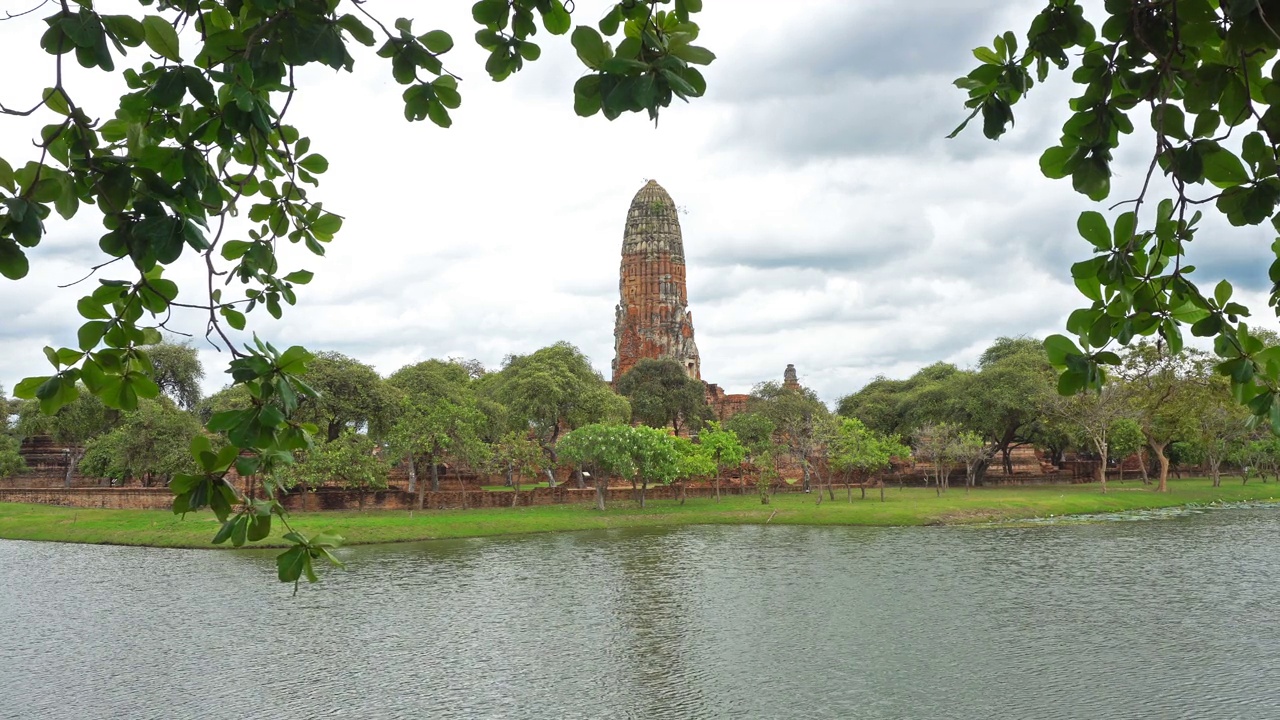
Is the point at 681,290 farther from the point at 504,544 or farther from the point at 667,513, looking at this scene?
the point at 504,544

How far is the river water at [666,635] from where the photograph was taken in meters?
11.3

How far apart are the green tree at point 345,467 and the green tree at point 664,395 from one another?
2188 centimetres

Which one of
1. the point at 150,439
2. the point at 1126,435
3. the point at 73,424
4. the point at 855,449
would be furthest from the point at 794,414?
the point at 73,424

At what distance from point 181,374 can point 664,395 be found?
28.2m

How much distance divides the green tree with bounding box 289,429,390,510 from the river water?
7908 mm

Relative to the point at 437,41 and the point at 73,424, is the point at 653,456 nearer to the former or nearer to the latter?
the point at 73,424

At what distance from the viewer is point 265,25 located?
7.62 ft

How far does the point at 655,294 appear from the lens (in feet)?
222

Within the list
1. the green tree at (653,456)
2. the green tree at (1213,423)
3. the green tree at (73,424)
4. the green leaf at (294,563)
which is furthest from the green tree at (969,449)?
the green leaf at (294,563)

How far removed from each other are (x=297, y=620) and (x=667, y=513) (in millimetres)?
20519

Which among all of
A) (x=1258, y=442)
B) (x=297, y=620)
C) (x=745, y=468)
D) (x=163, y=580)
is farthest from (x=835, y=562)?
(x=1258, y=442)

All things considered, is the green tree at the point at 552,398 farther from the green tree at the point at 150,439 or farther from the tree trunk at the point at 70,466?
the tree trunk at the point at 70,466

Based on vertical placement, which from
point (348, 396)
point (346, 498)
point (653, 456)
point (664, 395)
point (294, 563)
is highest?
point (664, 395)

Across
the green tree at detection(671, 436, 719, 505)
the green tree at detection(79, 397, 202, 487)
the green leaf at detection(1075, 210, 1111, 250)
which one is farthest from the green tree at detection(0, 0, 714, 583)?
the green tree at detection(79, 397, 202, 487)
